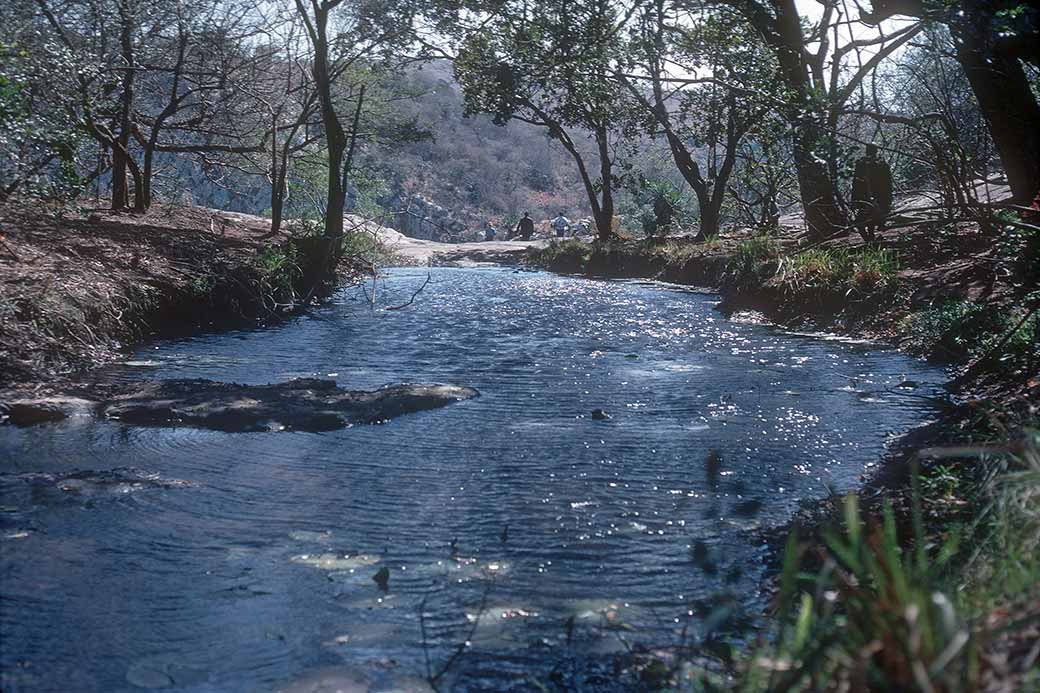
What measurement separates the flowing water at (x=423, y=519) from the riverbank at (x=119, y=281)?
722mm

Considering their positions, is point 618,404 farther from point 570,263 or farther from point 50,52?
point 570,263

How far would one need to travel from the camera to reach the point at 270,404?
820cm

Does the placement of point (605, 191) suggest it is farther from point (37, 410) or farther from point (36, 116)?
point (37, 410)

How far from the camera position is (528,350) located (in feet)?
39.1

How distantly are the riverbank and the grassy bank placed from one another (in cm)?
672

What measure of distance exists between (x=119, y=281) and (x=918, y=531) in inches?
439

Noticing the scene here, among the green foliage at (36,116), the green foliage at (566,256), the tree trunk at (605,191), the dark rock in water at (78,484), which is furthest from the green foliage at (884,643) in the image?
the tree trunk at (605,191)

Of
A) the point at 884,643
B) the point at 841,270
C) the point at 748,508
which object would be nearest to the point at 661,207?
the point at 841,270

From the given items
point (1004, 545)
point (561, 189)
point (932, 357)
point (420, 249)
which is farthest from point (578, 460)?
point (561, 189)

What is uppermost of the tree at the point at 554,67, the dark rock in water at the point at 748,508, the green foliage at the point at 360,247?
the tree at the point at 554,67

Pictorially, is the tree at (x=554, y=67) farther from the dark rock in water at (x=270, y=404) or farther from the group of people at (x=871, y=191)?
the dark rock in water at (x=270, y=404)

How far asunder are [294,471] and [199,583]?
191 cm

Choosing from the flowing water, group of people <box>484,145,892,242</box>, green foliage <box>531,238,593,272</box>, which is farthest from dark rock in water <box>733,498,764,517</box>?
green foliage <box>531,238,593,272</box>

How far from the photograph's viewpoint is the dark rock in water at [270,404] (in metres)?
7.66
